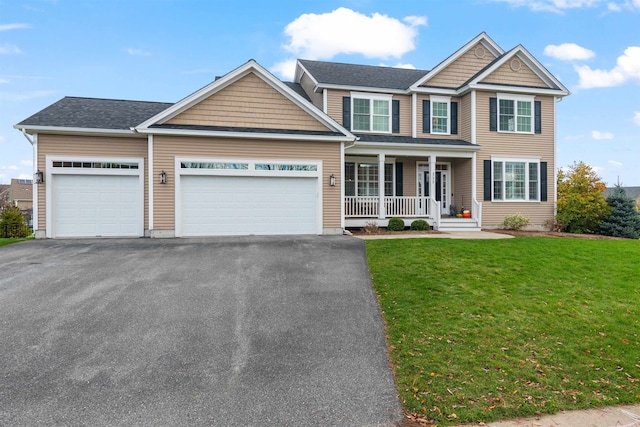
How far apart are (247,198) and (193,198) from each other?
173 centimetres

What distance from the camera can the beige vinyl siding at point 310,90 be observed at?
53.1 ft

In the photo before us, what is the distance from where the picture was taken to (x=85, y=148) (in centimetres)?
1180

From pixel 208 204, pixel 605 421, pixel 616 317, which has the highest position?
pixel 208 204

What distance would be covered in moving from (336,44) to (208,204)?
21043mm

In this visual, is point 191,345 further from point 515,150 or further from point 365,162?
point 515,150

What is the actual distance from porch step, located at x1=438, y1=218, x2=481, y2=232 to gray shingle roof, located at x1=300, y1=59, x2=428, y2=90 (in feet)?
20.9

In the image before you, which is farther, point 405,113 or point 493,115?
point 405,113

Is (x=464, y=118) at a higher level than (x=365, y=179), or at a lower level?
higher

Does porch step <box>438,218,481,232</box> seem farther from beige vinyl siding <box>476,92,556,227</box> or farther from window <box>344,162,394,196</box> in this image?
window <box>344,162,394,196</box>

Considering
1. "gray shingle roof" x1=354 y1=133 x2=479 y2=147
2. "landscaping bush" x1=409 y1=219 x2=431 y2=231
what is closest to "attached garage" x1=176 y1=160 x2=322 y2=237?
"gray shingle roof" x1=354 y1=133 x2=479 y2=147

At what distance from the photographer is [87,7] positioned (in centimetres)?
1352

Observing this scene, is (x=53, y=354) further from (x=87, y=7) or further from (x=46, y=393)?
(x=87, y=7)

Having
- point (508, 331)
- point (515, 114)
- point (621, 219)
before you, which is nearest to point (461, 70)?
point (515, 114)

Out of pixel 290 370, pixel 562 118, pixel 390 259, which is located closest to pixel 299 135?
pixel 390 259
